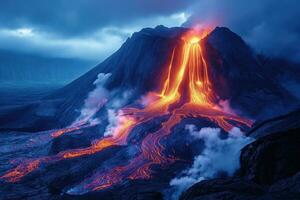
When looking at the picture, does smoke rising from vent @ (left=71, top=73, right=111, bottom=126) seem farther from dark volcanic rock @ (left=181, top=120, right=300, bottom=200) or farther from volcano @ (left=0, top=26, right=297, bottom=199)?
dark volcanic rock @ (left=181, top=120, right=300, bottom=200)

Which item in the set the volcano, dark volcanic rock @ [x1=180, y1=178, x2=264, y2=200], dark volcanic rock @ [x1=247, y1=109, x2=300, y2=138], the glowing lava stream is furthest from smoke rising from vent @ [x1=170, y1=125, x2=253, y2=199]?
dark volcanic rock @ [x1=180, y1=178, x2=264, y2=200]

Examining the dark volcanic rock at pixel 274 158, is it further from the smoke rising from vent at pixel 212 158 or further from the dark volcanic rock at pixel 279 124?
the smoke rising from vent at pixel 212 158

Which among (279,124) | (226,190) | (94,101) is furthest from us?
(94,101)

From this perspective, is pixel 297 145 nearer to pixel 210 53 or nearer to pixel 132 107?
pixel 132 107

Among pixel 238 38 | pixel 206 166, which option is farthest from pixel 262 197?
pixel 238 38

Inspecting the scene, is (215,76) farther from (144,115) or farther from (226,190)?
(226,190)

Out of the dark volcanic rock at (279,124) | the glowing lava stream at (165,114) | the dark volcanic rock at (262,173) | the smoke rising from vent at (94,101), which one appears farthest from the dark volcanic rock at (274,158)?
the smoke rising from vent at (94,101)

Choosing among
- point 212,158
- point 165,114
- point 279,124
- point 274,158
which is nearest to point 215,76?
point 165,114
